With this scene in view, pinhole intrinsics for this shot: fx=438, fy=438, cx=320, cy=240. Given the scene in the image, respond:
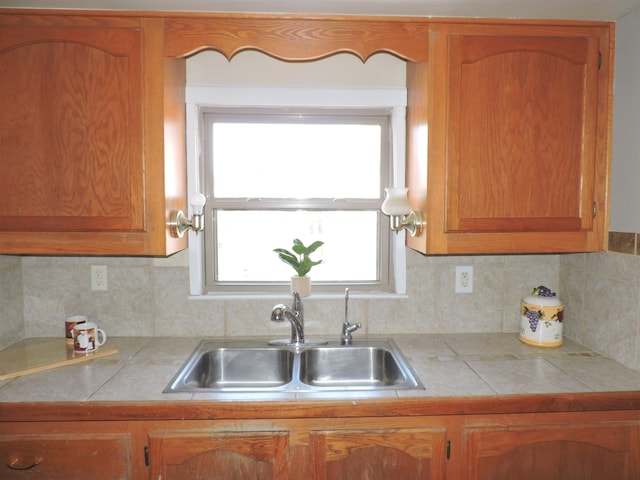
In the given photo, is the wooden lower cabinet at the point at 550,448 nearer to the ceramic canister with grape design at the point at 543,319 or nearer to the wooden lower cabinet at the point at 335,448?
the wooden lower cabinet at the point at 335,448

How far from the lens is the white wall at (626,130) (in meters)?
1.47

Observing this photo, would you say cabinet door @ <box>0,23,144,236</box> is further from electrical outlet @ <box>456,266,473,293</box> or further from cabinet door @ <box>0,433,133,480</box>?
Answer: electrical outlet @ <box>456,266,473,293</box>

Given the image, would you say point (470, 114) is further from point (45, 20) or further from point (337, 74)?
point (45, 20)

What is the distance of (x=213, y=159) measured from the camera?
1995mm

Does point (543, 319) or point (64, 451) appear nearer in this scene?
point (64, 451)

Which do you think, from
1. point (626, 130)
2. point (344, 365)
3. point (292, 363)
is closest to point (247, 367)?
point (292, 363)

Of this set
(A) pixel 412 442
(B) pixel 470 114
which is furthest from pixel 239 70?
(A) pixel 412 442

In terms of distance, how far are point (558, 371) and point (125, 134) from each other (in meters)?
1.67

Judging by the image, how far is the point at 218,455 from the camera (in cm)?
129

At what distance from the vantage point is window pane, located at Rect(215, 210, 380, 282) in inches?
80.1

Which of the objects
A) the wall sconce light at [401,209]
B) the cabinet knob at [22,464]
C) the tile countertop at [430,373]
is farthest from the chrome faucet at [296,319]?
the cabinet knob at [22,464]

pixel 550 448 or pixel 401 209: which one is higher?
pixel 401 209

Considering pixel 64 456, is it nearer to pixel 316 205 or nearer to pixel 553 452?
pixel 316 205

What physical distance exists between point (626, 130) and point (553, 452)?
1.10m
